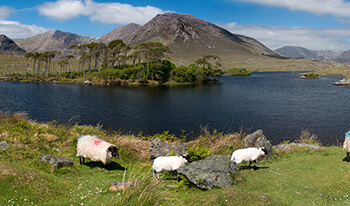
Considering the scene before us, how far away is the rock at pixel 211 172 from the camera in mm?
9125

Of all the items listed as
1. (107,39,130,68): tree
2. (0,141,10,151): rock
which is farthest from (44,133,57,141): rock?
(107,39,130,68): tree

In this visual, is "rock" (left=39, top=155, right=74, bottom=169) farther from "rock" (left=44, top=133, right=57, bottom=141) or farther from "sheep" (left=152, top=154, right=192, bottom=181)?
"rock" (left=44, top=133, right=57, bottom=141)

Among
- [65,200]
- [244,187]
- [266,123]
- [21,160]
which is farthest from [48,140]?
[266,123]

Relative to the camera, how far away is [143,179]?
23.3 feet

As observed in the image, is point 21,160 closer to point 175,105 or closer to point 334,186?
point 334,186

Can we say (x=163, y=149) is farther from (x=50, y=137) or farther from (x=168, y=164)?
(x=50, y=137)

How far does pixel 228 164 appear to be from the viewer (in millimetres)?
10055

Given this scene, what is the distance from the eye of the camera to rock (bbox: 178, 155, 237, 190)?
9.12 m

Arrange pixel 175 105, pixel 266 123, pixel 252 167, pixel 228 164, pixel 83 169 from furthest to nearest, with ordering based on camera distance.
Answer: pixel 175 105, pixel 266 123, pixel 252 167, pixel 83 169, pixel 228 164

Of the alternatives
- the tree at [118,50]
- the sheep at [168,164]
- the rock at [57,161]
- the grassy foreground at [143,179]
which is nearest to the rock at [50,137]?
the grassy foreground at [143,179]

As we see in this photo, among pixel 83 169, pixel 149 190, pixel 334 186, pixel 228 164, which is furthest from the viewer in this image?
pixel 83 169

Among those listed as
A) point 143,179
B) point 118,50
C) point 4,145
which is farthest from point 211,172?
point 118,50

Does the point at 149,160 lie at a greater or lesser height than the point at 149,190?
lesser

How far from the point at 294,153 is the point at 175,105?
37.5 meters
